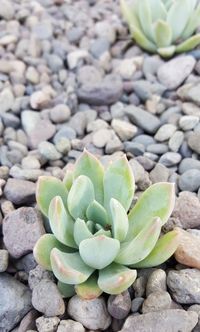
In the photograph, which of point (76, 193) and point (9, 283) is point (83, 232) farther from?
point (9, 283)

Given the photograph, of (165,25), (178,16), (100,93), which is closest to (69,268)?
(100,93)

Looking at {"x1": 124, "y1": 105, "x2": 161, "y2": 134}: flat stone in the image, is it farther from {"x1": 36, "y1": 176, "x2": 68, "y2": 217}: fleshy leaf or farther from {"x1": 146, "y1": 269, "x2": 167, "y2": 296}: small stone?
{"x1": 146, "y1": 269, "x2": 167, "y2": 296}: small stone

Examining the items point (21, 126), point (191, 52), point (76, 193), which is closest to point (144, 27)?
point (191, 52)

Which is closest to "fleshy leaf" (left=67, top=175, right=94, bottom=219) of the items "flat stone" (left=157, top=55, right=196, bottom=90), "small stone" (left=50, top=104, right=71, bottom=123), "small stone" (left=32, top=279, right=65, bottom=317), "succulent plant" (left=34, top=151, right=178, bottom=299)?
"succulent plant" (left=34, top=151, right=178, bottom=299)

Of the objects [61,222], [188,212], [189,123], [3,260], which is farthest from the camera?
[189,123]

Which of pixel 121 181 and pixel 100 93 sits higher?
pixel 121 181

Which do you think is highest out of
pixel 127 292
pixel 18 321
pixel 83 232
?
pixel 83 232

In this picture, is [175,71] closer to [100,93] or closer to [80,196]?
[100,93]
